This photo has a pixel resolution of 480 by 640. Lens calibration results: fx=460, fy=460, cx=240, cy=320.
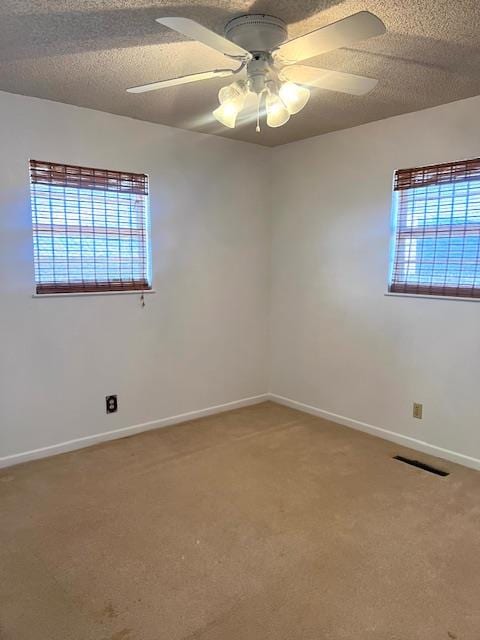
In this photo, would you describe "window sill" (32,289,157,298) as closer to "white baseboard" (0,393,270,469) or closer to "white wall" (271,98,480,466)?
"white baseboard" (0,393,270,469)

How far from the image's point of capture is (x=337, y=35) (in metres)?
1.53

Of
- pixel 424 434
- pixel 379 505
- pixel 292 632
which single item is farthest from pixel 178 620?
pixel 424 434

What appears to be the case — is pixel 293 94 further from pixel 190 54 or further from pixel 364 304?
pixel 364 304

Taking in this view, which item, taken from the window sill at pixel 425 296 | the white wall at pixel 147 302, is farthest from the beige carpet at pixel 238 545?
the window sill at pixel 425 296

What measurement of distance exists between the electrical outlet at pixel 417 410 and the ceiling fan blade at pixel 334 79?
2123mm

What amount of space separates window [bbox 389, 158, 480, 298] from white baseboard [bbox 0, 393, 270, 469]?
1.73m

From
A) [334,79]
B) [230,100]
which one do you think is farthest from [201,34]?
[334,79]

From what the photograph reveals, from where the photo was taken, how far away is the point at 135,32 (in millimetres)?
1995

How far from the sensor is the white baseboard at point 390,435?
3045mm

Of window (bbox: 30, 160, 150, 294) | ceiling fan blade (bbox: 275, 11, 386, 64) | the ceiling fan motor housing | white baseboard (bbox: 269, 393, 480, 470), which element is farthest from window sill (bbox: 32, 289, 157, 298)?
ceiling fan blade (bbox: 275, 11, 386, 64)

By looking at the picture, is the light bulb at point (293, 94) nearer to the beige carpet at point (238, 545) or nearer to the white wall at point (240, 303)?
the white wall at point (240, 303)

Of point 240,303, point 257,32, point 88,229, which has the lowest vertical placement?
point 240,303

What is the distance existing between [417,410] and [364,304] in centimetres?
87

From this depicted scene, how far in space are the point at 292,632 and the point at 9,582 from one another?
3.90ft
